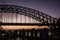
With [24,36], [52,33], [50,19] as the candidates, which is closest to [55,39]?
[52,33]

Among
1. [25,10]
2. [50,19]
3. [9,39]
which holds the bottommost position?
[9,39]

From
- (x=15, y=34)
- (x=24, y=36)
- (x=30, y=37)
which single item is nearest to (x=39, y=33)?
(x=30, y=37)

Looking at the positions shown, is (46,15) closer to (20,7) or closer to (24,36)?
(20,7)

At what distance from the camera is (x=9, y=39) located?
13992mm

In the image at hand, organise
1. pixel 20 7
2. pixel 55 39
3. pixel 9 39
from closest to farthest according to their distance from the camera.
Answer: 1. pixel 55 39
2. pixel 9 39
3. pixel 20 7

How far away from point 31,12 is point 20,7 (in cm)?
362

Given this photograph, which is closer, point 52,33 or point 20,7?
point 52,33

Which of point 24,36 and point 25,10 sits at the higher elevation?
point 25,10

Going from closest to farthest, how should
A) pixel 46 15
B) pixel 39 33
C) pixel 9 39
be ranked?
pixel 39 33, pixel 9 39, pixel 46 15

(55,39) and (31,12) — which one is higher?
(31,12)

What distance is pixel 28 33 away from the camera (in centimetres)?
1441

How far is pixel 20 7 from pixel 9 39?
22.2 m

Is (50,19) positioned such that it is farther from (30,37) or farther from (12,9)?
(30,37)

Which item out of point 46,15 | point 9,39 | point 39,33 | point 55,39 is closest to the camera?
point 55,39
